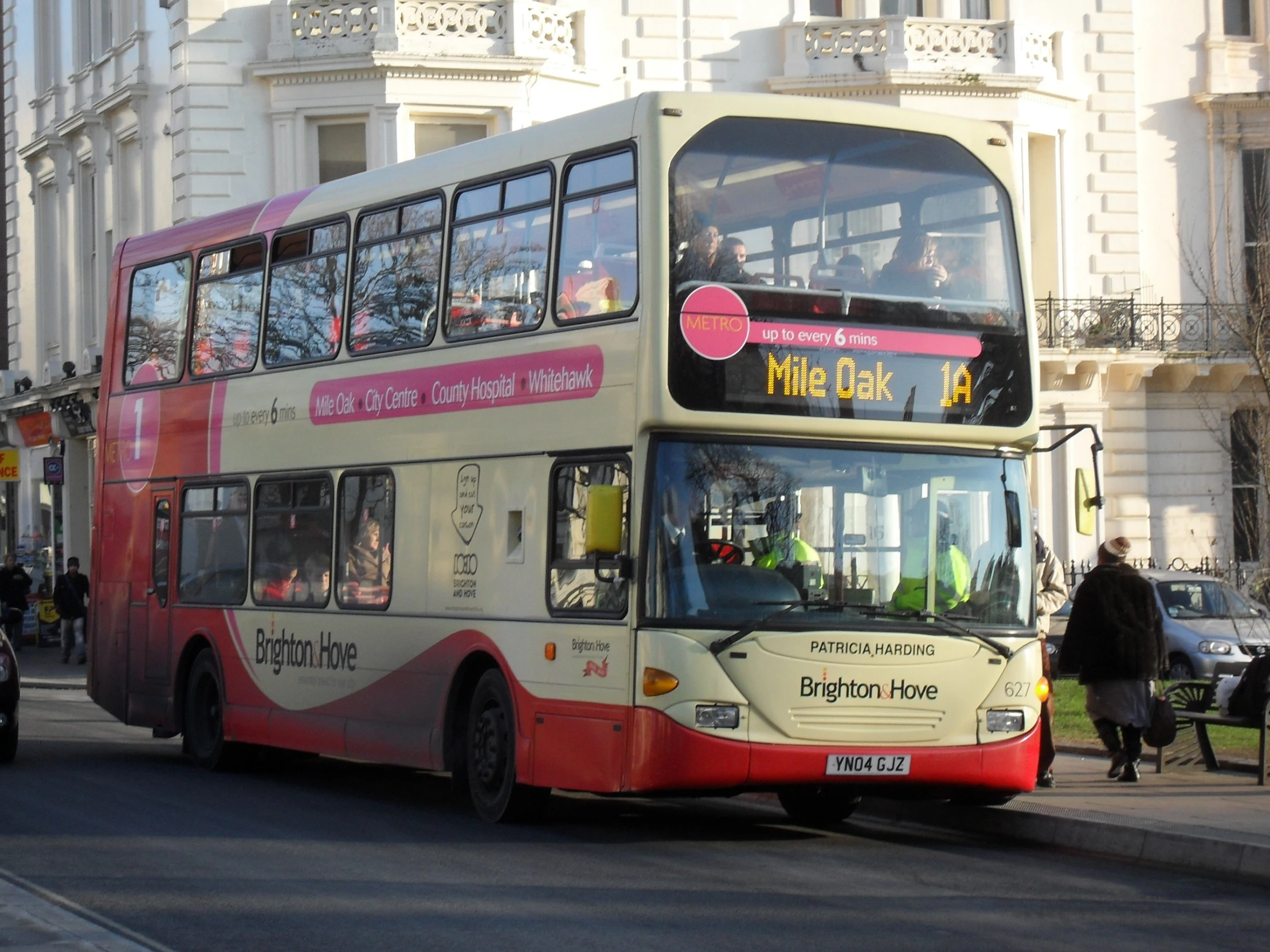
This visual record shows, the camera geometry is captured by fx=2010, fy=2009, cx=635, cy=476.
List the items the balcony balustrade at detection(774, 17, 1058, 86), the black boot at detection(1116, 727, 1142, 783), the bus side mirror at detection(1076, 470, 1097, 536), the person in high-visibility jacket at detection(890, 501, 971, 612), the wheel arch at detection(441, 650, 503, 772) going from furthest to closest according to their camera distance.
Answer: the balcony balustrade at detection(774, 17, 1058, 86) < the black boot at detection(1116, 727, 1142, 783) < the wheel arch at detection(441, 650, 503, 772) < the bus side mirror at detection(1076, 470, 1097, 536) < the person in high-visibility jacket at detection(890, 501, 971, 612)

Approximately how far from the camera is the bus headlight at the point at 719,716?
11.0m

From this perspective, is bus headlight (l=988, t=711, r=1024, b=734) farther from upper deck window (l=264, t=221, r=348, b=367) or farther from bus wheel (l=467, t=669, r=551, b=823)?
upper deck window (l=264, t=221, r=348, b=367)

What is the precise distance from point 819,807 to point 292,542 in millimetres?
4735

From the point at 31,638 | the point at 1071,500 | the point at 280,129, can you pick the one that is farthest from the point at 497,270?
the point at 31,638

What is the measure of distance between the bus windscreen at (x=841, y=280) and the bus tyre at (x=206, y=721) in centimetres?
698

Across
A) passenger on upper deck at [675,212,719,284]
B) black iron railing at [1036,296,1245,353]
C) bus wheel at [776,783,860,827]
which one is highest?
black iron railing at [1036,296,1245,353]

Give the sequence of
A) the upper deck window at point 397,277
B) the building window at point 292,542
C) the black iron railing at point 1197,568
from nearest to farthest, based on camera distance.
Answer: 1. the upper deck window at point 397,277
2. the building window at point 292,542
3. the black iron railing at point 1197,568

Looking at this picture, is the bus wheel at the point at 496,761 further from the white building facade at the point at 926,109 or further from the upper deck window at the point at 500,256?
the white building facade at the point at 926,109

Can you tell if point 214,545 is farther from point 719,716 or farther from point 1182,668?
point 1182,668

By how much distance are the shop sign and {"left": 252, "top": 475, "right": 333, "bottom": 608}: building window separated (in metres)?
23.8

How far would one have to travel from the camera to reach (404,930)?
28.6 feet

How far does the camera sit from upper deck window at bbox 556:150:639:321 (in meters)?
11.6

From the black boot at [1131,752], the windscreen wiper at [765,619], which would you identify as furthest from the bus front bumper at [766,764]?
the black boot at [1131,752]

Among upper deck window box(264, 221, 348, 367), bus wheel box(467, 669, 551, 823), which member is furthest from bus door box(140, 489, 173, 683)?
bus wheel box(467, 669, 551, 823)
